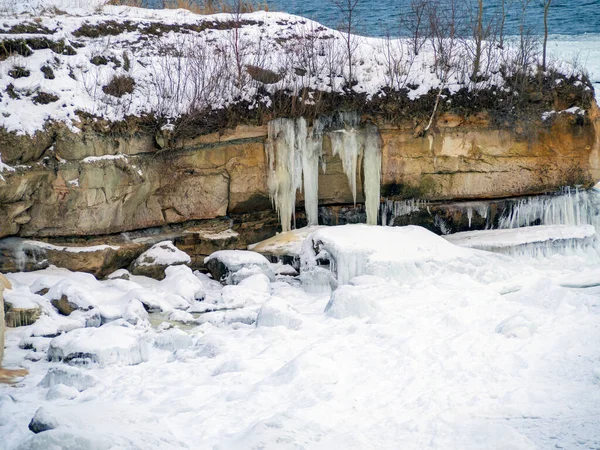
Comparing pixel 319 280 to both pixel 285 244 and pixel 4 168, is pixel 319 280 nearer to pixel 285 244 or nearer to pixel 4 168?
pixel 285 244

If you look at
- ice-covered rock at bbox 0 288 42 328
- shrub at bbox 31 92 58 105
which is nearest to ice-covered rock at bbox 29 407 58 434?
ice-covered rock at bbox 0 288 42 328

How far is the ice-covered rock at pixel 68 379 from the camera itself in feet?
21.7

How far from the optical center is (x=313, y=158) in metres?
12.4

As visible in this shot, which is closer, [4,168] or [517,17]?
[4,168]

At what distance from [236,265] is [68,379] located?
184 inches

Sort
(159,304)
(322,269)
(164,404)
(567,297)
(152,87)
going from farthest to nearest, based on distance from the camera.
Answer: (152,87) < (322,269) < (159,304) < (567,297) < (164,404)

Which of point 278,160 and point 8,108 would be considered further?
point 278,160

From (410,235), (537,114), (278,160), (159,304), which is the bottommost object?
(159,304)

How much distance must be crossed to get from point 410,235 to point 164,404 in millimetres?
5779

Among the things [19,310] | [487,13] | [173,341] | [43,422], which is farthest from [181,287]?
[487,13]

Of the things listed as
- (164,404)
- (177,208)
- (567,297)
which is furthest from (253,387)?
(177,208)

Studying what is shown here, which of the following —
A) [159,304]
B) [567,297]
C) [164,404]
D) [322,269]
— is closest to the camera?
[164,404]

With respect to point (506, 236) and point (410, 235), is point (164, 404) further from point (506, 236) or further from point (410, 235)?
point (506, 236)

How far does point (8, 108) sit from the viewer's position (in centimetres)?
1079
